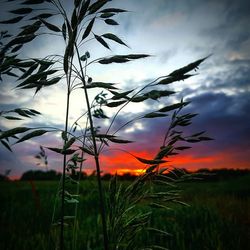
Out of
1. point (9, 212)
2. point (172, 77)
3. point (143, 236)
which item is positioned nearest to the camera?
point (172, 77)

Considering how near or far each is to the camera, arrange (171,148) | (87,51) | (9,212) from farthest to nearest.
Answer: (9,212)
(87,51)
(171,148)

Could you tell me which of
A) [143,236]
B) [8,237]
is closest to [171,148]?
[143,236]

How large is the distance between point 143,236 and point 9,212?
11.3ft

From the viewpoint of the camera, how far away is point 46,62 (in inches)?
60.9

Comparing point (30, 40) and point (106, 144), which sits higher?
point (30, 40)

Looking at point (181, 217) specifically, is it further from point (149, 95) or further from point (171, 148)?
point (149, 95)

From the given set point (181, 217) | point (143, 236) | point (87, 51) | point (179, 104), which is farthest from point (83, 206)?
point (179, 104)

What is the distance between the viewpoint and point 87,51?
6.48 feet

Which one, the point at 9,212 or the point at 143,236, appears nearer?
the point at 143,236

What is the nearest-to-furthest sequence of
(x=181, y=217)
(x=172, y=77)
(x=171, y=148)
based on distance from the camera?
(x=172, y=77) → (x=171, y=148) → (x=181, y=217)

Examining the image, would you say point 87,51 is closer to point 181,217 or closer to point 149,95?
point 149,95

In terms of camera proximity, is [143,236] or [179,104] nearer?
[179,104]

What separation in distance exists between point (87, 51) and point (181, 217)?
3.42 m

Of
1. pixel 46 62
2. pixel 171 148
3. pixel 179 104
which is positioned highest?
pixel 46 62
